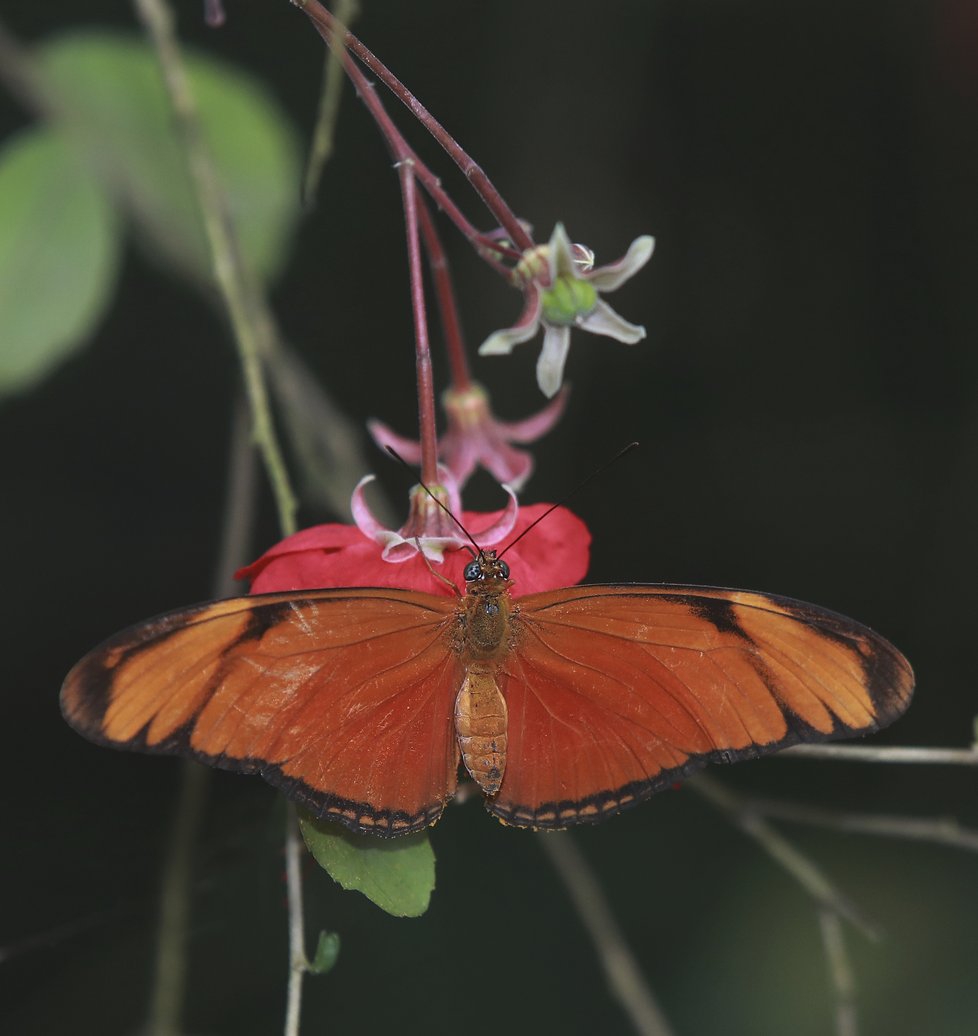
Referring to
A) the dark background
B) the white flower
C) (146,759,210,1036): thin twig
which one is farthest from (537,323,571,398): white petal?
the dark background

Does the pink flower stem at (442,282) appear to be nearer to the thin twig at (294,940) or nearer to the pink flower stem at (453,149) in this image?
the pink flower stem at (453,149)

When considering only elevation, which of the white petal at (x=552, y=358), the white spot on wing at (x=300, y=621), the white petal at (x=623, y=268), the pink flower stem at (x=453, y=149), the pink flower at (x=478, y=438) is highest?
the pink flower stem at (x=453, y=149)

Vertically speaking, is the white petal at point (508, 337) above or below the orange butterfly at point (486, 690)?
above

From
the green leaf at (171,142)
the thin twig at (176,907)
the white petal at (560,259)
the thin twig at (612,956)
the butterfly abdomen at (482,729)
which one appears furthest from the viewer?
the green leaf at (171,142)

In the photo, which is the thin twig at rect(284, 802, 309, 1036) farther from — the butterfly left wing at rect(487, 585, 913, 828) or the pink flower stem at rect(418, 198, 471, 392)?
the pink flower stem at rect(418, 198, 471, 392)

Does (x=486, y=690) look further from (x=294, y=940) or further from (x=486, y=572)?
(x=294, y=940)

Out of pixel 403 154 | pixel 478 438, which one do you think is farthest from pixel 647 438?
pixel 403 154

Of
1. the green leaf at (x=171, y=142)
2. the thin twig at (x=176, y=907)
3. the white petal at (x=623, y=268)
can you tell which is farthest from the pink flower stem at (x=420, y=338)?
the green leaf at (x=171, y=142)

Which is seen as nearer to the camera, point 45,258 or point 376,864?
point 376,864
